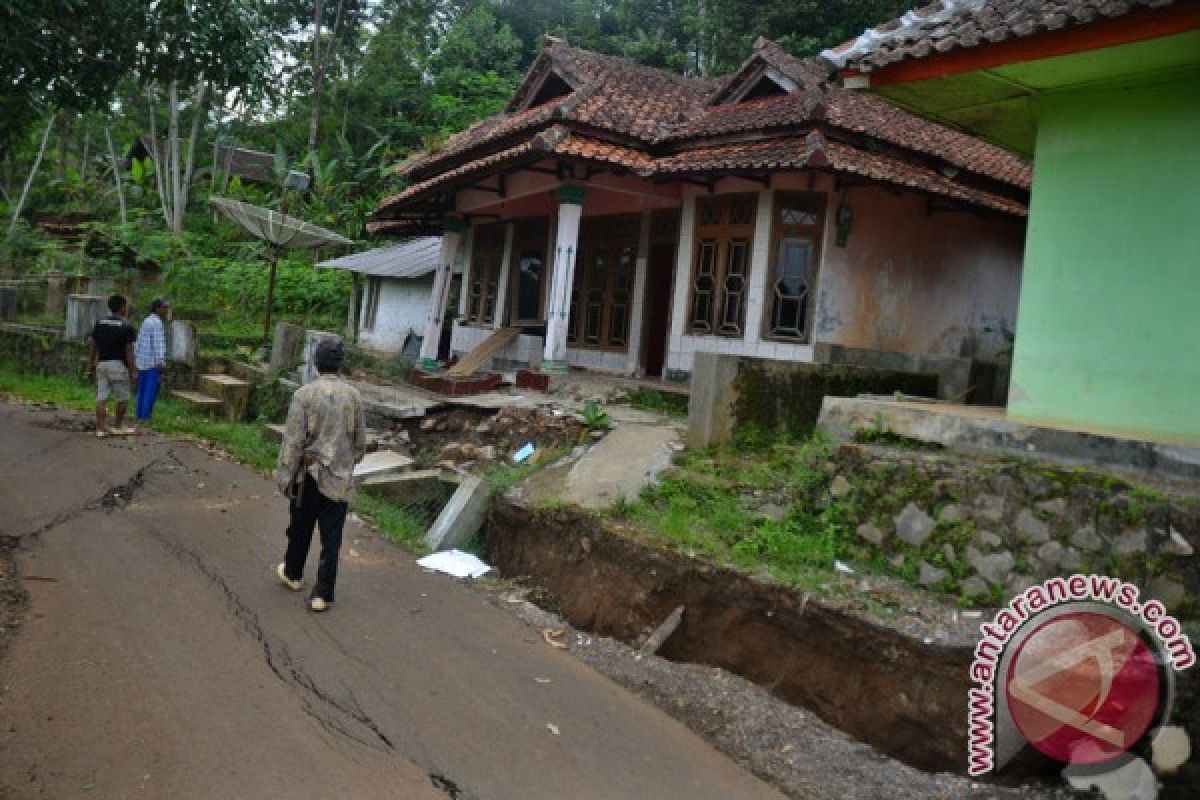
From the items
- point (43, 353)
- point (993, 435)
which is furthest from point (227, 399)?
point (993, 435)

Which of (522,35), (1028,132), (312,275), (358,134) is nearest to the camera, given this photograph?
(1028,132)

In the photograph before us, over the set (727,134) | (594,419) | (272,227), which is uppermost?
(727,134)

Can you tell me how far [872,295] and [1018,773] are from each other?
8313 millimetres

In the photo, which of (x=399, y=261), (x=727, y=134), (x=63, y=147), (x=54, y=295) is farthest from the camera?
(x=63, y=147)

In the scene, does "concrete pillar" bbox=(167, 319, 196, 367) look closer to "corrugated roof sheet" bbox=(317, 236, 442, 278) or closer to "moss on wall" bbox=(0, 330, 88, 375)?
"moss on wall" bbox=(0, 330, 88, 375)

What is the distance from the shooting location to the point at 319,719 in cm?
421

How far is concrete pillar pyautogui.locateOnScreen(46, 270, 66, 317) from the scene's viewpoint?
58.3 feet

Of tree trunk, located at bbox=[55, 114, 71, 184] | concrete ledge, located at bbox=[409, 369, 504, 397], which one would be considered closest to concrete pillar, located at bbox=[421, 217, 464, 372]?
concrete ledge, located at bbox=[409, 369, 504, 397]

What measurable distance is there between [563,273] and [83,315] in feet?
30.7

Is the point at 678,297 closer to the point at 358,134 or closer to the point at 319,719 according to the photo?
the point at 319,719

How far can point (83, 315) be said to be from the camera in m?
15.5

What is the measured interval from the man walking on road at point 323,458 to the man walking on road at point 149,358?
24.4 feet

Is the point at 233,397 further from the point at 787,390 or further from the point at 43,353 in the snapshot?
the point at 787,390

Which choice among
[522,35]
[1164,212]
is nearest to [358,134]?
[522,35]
